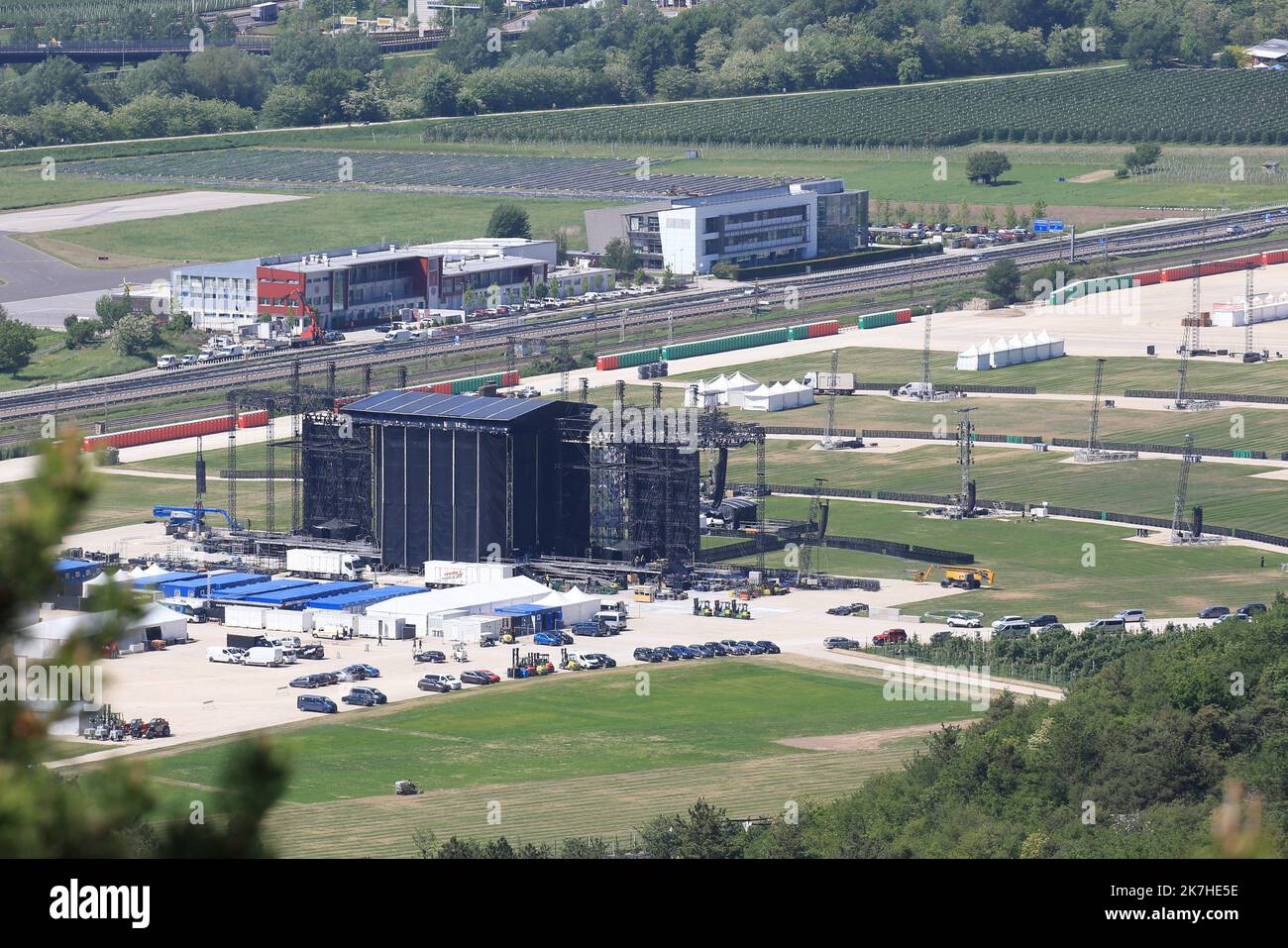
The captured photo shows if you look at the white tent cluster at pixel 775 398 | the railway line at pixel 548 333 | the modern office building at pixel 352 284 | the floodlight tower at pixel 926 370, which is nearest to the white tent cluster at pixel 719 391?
the white tent cluster at pixel 775 398

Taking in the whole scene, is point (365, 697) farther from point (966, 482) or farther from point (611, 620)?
point (966, 482)

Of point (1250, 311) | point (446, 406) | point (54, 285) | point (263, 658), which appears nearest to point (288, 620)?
point (263, 658)

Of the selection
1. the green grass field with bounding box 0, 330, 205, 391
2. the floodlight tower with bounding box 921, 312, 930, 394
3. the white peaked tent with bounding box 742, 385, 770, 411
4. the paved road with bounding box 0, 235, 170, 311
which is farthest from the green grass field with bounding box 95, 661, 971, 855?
the paved road with bounding box 0, 235, 170, 311

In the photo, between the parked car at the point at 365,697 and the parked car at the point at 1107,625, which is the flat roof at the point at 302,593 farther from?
the parked car at the point at 1107,625

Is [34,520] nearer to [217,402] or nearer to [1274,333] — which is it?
[217,402]

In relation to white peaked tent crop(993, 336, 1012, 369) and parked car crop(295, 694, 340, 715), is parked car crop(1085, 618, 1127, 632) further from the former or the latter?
white peaked tent crop(993, 336, 1012, 369)

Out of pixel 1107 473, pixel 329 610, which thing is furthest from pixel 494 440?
pixel 1107 473
